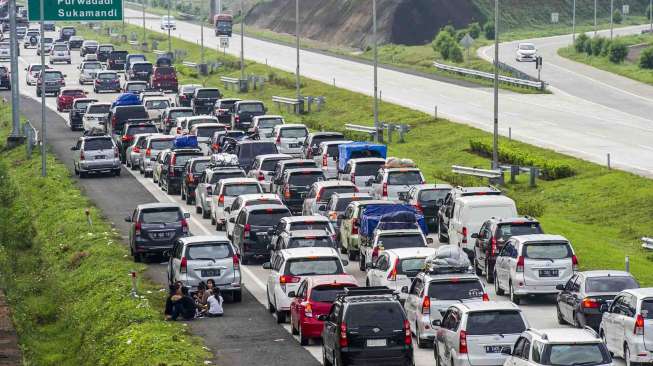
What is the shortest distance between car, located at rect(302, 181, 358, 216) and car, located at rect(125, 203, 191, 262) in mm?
4865

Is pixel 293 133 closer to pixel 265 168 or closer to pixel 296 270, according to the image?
pixel 265 168

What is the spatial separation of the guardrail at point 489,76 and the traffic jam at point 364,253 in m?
30.0

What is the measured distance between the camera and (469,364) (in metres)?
26.1

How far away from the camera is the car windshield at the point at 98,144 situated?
63.1 metres

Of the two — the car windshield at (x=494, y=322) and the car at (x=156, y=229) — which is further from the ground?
the car windshield at (x=494, y=322)

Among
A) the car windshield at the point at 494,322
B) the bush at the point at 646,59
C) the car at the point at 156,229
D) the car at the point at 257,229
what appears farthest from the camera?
the bush at the point at 646,59

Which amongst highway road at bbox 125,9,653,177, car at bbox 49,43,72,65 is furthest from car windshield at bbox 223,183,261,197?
car at bbox 49,43,72,65

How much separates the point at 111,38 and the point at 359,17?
25.1m

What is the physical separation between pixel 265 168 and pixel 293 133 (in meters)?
8.58

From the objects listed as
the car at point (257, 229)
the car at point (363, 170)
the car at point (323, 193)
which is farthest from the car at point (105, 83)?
the car at point (257, 229)

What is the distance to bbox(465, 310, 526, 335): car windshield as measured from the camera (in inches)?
1032

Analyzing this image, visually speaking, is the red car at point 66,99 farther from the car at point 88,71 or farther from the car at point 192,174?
the car at point 192,174

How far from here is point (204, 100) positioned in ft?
279

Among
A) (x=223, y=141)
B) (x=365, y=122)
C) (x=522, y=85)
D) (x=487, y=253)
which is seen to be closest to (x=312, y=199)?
(x=487, y=253)
